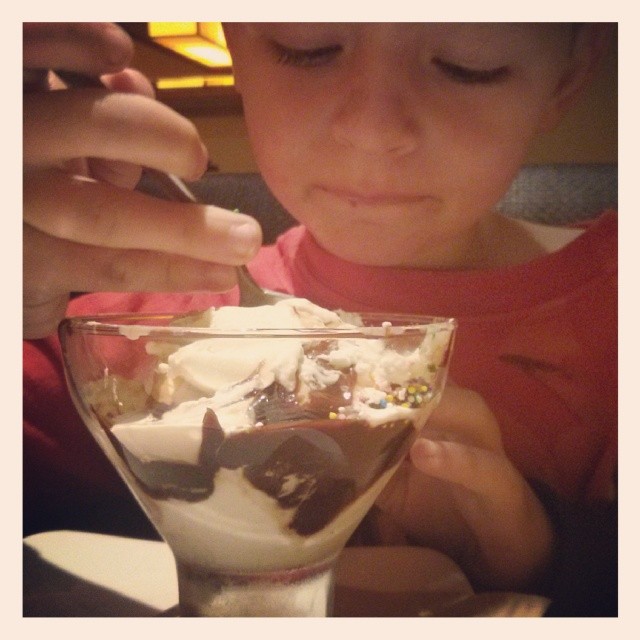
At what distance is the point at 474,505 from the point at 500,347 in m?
0.13

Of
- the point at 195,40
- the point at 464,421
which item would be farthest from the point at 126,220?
the point at 464,421

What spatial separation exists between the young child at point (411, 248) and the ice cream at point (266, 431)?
7 centimetres

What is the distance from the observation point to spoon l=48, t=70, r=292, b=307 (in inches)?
12.9

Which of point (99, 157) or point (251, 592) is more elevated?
point (99, 157)

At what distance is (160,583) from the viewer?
35 cm

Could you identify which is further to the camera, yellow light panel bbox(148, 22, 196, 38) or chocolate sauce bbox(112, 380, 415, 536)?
yellow light panel bbox(148, 22, 196, 38)

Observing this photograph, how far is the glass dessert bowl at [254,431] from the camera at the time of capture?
0.79 ft

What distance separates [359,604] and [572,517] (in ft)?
0.54

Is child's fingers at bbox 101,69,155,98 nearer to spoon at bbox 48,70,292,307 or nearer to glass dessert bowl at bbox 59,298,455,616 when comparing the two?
spoon at bbox 48,70,292,307

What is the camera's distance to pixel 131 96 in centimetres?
31

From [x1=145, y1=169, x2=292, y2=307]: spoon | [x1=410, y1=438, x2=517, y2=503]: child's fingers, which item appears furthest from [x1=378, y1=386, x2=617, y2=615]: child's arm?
[x1=145, y1=169, x2=292, y2=307]: spoon

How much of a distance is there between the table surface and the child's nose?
27 centimetres

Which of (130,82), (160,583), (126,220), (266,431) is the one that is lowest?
(160,583)

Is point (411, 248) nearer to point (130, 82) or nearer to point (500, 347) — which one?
point (500, 347)
